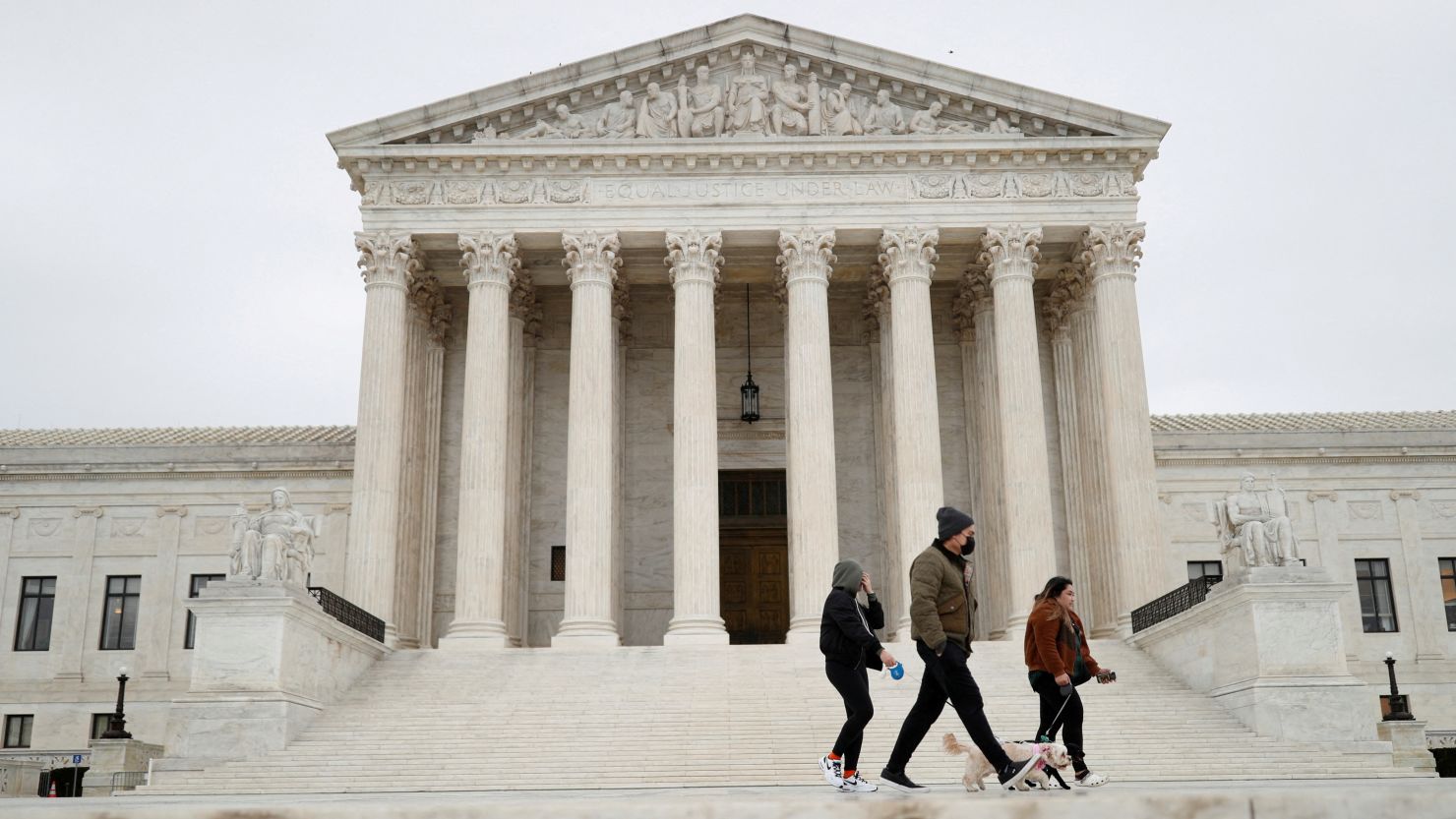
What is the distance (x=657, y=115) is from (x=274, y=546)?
14.5 m

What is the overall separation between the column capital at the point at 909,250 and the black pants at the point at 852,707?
2023cm

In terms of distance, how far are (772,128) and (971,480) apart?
11.0 meters

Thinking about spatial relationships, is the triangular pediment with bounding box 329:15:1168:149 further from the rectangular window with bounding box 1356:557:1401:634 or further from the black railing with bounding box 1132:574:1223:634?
the rectangular window with bounding box 1356:557:1401:634

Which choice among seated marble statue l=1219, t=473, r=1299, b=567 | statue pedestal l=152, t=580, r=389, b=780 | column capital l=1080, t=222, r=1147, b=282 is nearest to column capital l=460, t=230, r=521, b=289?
statue pedestal l=152, t=580, r=389, b=780

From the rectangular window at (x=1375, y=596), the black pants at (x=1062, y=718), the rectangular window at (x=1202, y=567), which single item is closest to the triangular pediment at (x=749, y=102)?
the rectangular window at (x=1202, y=567)

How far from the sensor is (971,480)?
35656 millimetres

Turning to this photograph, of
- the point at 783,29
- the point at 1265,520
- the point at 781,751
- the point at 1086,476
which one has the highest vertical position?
the point at 783,29

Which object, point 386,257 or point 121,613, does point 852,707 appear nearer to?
point 386,257

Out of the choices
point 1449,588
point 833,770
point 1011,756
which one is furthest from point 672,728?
point 1449,588

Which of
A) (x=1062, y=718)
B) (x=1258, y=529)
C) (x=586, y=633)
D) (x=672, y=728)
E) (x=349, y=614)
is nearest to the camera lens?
(x=1062, y=718)

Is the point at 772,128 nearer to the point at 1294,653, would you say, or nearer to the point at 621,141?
the point at 621,141

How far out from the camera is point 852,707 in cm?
1186

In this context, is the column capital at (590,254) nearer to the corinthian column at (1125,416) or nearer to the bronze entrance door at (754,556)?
the bronze entrance door at (754,556)

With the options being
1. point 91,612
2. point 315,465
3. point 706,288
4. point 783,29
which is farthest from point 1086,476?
point 91,612
